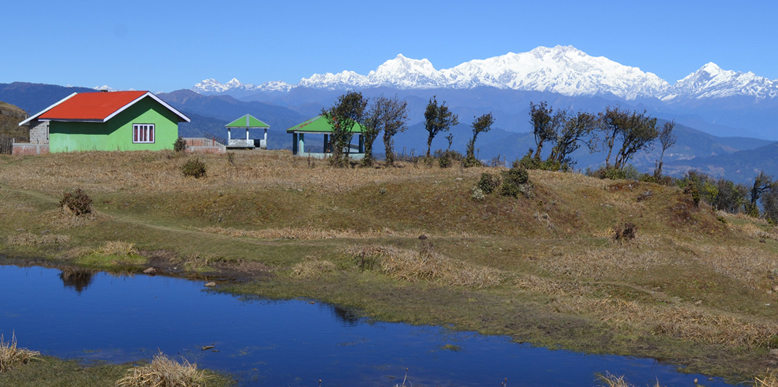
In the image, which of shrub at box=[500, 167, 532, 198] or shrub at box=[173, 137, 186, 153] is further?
shrub at box=[173, 137, 186, 153]

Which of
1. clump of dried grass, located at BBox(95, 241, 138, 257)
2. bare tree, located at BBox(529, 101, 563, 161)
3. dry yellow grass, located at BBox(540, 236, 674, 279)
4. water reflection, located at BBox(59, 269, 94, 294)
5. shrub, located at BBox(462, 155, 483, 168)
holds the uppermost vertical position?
bare tree, located at BBox(529, 101, 563, 161)

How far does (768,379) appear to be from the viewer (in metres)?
14.0

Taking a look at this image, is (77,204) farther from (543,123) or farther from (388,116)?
(543,123)

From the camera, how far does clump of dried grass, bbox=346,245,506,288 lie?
75.6 ft

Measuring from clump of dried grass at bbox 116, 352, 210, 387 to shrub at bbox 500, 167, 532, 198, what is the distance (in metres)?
28.1

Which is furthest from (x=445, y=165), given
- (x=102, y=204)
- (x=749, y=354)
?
(x=749, y=354)

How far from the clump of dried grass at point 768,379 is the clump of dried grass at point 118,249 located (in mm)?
23000

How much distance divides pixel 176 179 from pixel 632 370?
3664 cm

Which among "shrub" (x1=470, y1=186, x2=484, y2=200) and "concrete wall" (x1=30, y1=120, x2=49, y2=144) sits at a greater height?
"concrete wall" (x1=30, y1=120, x2=49, y2=144)

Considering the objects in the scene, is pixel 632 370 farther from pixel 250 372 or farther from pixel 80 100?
pixel 80 100

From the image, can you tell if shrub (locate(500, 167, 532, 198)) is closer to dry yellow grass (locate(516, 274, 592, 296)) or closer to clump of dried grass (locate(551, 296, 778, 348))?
dry yellow grass (locate(516, 274, 592, 296))

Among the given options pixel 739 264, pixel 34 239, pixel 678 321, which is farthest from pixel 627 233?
pixel 34 239

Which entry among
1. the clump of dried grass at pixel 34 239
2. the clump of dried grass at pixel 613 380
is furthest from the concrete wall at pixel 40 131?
the clump of dried grass at pixel 613 380

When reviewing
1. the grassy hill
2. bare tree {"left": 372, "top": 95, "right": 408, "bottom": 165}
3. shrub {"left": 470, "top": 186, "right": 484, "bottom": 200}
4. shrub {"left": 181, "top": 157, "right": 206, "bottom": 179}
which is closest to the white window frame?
the grassy hill
